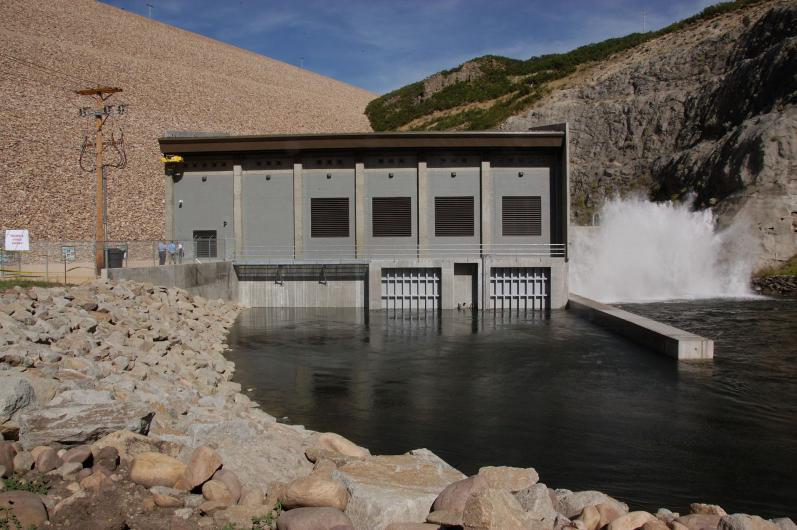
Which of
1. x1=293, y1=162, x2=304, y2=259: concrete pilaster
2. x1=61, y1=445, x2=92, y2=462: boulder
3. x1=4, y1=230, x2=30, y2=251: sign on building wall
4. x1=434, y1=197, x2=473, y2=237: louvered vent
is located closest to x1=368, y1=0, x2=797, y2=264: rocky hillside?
x1=434, y1=197, x2=473, y2=237: louvered vent

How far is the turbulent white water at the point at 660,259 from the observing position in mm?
35156

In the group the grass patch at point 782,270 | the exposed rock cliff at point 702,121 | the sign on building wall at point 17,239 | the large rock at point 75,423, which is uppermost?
the exposed rock cliff at point 702,121

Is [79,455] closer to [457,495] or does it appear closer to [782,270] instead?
[457,495]

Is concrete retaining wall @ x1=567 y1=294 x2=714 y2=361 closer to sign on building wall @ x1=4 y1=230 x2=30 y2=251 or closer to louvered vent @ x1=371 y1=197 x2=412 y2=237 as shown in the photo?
louvered vent @ x1=371 y1=197 x2=412 y2=237

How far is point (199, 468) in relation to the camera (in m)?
6.70

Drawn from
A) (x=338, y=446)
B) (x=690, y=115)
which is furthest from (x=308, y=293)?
(x=690, y=115)

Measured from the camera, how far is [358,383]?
49.7 feet

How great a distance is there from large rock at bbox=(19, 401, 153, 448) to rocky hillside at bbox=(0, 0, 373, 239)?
1701 inches

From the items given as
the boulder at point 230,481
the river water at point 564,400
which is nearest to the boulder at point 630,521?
the river water at point 564,400

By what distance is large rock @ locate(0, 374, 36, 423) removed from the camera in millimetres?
7066

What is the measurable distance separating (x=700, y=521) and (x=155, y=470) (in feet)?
19.0

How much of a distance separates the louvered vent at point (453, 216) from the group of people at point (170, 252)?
11.6 m

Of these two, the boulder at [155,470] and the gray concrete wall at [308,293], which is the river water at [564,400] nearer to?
the boulder at [155,470]

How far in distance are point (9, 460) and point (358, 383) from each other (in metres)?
9.37
